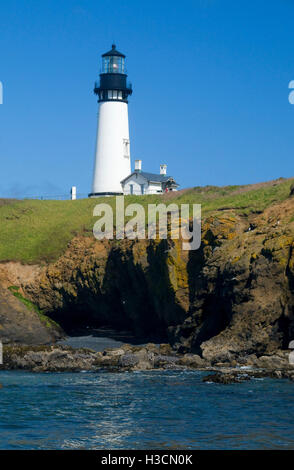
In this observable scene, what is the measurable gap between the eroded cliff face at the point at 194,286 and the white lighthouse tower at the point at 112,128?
20.4 metres

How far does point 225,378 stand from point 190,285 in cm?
1673

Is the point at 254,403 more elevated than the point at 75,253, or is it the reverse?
the point at 75,253

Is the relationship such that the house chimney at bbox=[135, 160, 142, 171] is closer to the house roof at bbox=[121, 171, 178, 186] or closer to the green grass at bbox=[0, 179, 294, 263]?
the house roof at bbox=[121, 171, 178, 186]

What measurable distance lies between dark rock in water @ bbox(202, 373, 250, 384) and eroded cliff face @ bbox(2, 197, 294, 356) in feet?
19.3

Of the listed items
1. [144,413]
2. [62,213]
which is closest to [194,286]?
[144,413]

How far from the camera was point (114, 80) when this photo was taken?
284 feet

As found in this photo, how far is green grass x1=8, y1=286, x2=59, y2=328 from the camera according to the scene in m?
61.4

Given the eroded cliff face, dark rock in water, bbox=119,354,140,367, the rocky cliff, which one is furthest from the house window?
dark rock in water, bbox=119,354,140,367

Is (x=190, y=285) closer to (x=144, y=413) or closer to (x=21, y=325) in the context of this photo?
(x=21, y=325)

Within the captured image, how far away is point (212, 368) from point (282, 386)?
23.8 feet

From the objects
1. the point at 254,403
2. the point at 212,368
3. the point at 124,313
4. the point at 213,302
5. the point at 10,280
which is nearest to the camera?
the point at 254,403

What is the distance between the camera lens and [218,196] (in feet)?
241

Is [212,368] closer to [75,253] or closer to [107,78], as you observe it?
[75,253]
